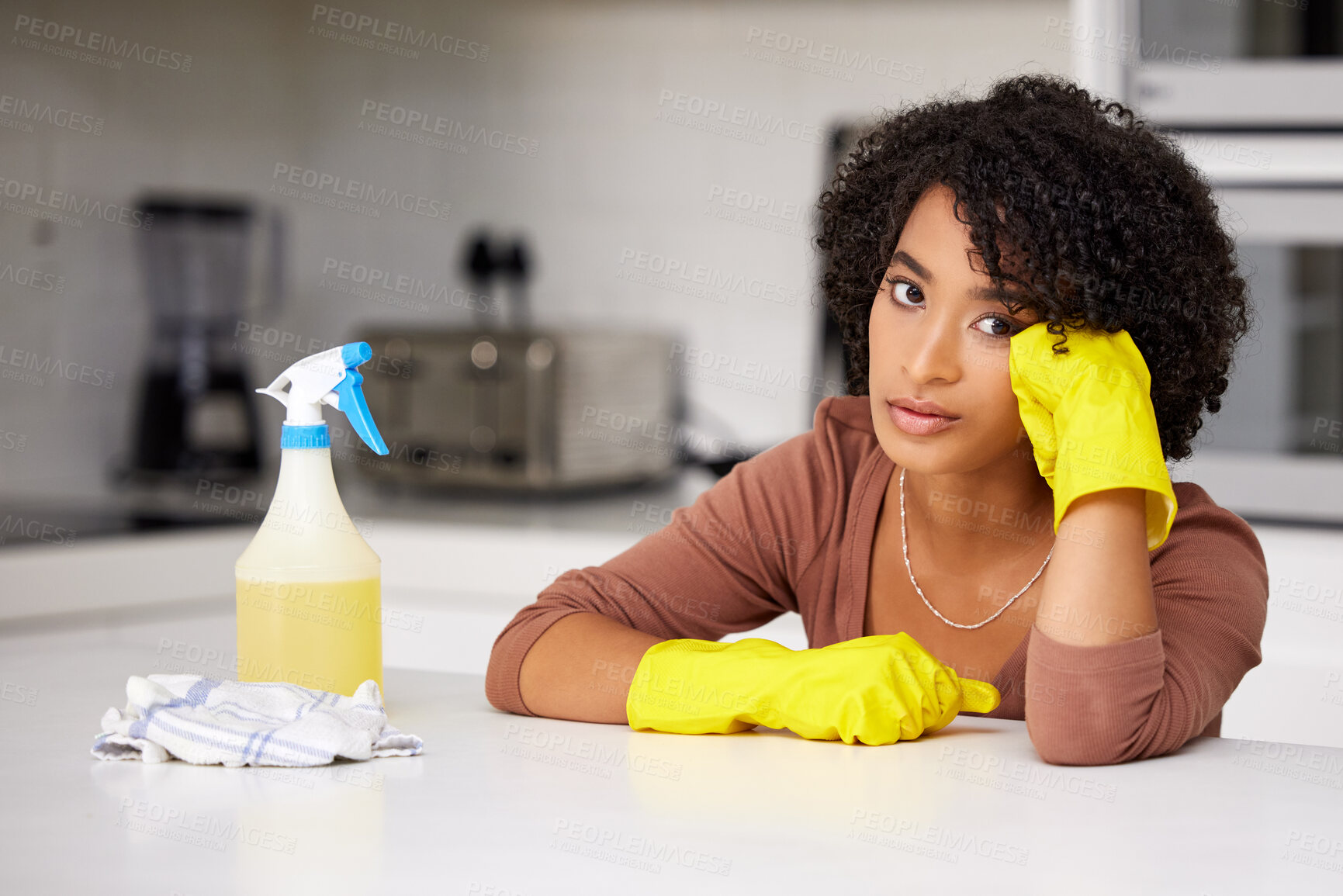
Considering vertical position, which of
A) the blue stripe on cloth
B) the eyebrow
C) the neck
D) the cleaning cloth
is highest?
the eyebrow

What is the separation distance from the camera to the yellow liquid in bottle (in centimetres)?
81

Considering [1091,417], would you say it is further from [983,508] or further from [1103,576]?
[983,508]

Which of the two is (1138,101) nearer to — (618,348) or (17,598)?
(618,348)

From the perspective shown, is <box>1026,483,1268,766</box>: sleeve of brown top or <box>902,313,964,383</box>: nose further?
<box>902,313,964,383</box>: nose

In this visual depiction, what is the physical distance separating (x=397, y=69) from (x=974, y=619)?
2042mm

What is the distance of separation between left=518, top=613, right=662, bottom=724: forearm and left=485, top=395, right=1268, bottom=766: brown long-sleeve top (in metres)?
0.01

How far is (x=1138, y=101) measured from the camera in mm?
1707

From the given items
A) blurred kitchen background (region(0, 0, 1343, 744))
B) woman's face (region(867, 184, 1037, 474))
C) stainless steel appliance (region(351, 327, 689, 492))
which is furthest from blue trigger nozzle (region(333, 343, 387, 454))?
stainless steel appliance (region(351, 327, 689, 492))

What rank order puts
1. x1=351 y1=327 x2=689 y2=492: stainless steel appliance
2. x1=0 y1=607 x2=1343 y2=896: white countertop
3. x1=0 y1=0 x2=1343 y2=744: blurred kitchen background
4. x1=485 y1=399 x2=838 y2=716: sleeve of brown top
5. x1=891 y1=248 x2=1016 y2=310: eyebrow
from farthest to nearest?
1. x1=351 y1=327 x2=689 y2=492: stainless steel appliance
2. x1=0 y1=0 x2=1343 y2=744: blurred kitchen background
3. x1=485 y1=399 x2=838 y2=716: sleeve of brown top
4. x1=891 y1=248 x2=1016 y2=310: eyebrow
5. x1=0 y1=607 x2=1343 y2=896: white countertop

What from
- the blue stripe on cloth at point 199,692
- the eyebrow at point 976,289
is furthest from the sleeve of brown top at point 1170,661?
the blue stripe on cloth at point 199,692

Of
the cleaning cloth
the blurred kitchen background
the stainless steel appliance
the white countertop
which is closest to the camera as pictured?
the white countertop

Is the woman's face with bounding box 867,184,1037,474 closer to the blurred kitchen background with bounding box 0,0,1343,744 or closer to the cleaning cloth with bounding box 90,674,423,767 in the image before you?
the cleaning cloth with bounding box 90,674,423,767

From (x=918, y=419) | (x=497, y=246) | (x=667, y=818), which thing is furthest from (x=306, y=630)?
(x=497, y=246)

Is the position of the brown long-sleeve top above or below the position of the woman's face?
below
